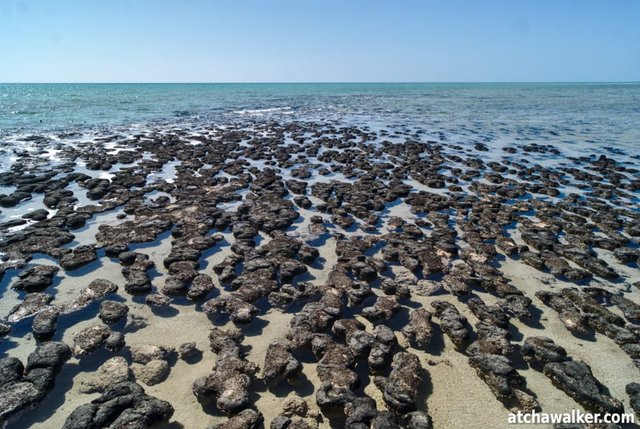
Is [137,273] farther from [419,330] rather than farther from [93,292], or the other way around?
[419,330]

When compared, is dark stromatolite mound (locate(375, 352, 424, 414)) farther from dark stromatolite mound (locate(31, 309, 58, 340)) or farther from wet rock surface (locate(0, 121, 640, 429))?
dark stromatolite mound (locate(31, 309, 58, 340))

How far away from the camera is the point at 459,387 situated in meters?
5.34

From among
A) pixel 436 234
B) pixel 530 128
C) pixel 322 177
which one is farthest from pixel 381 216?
pixel 530 128

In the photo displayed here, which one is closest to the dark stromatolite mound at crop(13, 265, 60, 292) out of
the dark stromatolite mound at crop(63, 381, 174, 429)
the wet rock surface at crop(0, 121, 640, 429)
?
the wet rock surface at crop(0, 121, 640, 429)

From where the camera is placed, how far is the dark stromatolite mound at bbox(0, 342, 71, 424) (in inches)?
190

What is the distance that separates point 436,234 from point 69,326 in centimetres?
873

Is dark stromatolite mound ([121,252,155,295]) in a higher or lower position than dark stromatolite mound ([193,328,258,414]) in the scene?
higher

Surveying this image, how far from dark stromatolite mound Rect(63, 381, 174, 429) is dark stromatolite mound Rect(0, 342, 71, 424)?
0.82 m

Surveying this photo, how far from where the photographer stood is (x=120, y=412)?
4.72 m

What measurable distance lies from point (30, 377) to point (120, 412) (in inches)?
65.1

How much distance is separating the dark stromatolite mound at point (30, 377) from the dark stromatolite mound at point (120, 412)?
82 centimetres

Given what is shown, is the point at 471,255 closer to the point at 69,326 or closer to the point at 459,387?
Answer: the point at 459,387

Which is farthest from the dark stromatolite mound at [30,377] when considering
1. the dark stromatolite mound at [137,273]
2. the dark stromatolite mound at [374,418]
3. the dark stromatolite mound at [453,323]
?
the dark stromatolite mound at [453,323]

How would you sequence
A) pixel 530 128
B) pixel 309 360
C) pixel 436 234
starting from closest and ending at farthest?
pixel 309 360 → pixel 436 234 → pixel 530 128
